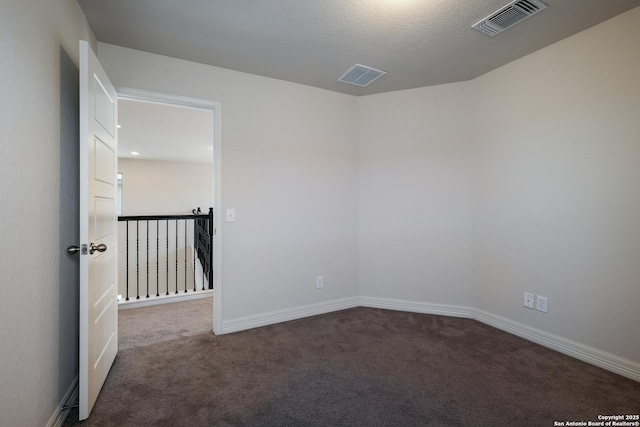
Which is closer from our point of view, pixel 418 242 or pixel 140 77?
pixel 140 77

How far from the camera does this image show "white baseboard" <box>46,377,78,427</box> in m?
1.49

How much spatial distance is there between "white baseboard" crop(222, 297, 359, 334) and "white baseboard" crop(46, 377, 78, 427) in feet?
3.62

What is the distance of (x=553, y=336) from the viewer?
7.93 feet

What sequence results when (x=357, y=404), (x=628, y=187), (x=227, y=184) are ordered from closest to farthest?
(x=357, y=404) < (x=628, y=187) < (x=227, y=184)

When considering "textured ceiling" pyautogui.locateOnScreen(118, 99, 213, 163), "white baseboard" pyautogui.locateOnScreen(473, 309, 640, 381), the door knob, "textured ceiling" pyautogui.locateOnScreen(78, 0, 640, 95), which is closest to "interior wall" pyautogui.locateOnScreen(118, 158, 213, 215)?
"textured ceiling" pyautogui.locateOnScreen(118, 99, 213, 163)

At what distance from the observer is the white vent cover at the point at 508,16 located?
1886 mm

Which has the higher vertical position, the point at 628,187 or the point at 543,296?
the point at 628,187

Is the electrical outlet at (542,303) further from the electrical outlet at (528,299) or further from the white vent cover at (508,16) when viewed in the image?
the white vent cover at (508,16)

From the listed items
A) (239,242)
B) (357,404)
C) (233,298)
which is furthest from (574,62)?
(233,298)

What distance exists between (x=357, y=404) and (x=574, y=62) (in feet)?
9.34

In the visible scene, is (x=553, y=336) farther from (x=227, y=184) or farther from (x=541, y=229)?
(x=227, y=184)

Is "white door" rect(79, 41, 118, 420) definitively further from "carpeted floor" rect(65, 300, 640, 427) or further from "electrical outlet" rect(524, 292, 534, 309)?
"electrical outlet" rect(524, 292, 534, 309)

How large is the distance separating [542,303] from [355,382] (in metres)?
1.74

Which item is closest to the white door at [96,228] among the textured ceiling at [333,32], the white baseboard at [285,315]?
the textured ceiling at [333,32]
